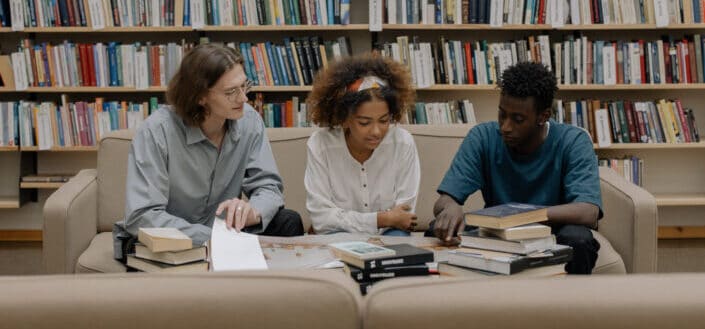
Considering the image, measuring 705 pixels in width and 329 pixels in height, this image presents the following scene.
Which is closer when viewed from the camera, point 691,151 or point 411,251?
point 411,251

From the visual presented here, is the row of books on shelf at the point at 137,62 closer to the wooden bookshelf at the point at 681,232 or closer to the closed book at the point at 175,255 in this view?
the wooden bookshelf at the point at 681,232

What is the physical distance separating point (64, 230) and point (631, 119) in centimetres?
295

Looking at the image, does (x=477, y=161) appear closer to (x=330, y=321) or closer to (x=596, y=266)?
(x=596, y=266)

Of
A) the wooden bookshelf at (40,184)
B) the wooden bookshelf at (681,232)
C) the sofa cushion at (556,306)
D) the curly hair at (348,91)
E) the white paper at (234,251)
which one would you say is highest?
the curly hair at (348,91)

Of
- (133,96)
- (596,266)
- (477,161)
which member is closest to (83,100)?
(133,96)

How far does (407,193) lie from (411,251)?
2.71ft

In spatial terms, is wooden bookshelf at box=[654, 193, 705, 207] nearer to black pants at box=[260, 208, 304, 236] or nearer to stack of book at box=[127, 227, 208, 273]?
black pants at box=[260, 208, 304, 236]

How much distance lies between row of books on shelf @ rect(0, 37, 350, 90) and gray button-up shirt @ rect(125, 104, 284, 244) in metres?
1.49

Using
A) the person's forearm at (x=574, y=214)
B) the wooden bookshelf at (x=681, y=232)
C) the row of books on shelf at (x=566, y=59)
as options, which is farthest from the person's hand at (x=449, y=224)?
the wooden bookshelf at (x=681, y=232)

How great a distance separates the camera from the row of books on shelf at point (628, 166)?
160 inches

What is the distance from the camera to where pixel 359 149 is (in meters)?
2.45

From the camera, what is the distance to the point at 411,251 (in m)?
1.58

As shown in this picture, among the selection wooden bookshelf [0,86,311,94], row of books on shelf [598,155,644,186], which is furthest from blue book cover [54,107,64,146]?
row of books on shelf [598,155,644,186]

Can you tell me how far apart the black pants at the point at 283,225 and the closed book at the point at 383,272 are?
0.78m
